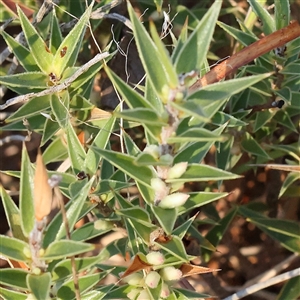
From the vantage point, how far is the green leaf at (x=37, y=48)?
105 centimetres

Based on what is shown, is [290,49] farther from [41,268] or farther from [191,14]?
[41,268]

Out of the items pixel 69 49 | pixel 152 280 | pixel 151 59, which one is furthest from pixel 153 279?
pixel 69 49

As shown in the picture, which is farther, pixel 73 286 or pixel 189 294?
pixel 189 294

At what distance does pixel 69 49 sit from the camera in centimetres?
106

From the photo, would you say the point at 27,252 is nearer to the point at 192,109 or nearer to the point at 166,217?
the point at 166,217

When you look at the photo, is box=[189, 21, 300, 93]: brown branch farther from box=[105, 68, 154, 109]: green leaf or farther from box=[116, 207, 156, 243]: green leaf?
box=[116, 207, 156, 243]: green leaf

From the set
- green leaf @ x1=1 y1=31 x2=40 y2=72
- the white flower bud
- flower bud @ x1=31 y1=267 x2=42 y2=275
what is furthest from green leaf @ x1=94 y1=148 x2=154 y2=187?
green leaf @ x1=1 y1=31 x2=40 y2=72

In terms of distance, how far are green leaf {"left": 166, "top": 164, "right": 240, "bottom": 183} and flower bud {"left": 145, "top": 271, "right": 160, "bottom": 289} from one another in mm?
219

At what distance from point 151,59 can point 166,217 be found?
0.92 ft

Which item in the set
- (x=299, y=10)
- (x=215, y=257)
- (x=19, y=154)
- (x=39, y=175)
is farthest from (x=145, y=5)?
(x=39, y=175)

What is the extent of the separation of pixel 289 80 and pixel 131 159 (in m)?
0.67

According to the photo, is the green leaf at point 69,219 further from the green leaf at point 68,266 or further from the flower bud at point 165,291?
the flower bud at point 165,291

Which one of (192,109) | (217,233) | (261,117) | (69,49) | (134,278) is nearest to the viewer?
(192,109)

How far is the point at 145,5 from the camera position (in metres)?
1.61
